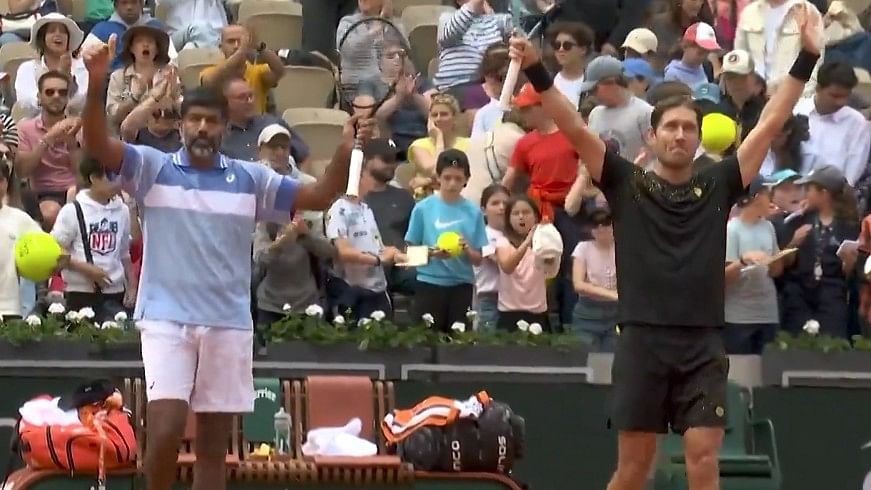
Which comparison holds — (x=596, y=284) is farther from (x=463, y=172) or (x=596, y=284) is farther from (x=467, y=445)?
(x=467, y=445)

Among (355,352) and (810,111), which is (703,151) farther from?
(355,352)

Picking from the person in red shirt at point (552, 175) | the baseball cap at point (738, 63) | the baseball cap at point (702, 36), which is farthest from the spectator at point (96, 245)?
the baseball cap at point (702, 36)

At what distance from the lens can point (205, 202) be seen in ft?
23.9

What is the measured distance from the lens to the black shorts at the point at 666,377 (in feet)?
23.2

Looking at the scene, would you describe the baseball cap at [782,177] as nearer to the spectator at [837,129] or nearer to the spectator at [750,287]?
the spectator at [837,129]

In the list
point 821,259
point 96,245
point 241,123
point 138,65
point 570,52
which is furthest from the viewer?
point 570,52

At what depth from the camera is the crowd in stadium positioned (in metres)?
10.8

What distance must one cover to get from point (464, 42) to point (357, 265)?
3.44 metres

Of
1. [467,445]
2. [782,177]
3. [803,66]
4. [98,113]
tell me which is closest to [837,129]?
[782,177]

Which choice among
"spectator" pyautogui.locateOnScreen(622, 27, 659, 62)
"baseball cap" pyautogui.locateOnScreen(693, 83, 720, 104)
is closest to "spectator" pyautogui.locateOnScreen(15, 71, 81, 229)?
"spectator" pyautogui.locateOnScreen(622, 27, 659, 62)

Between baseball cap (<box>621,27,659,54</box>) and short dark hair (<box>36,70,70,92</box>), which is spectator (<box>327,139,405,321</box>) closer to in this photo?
short dark hair (<box>36,70,70,92</box>)

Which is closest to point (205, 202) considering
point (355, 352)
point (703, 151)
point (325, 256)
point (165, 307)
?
point (165, 307)

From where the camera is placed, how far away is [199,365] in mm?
7266

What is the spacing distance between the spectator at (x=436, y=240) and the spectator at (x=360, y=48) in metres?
2.93
